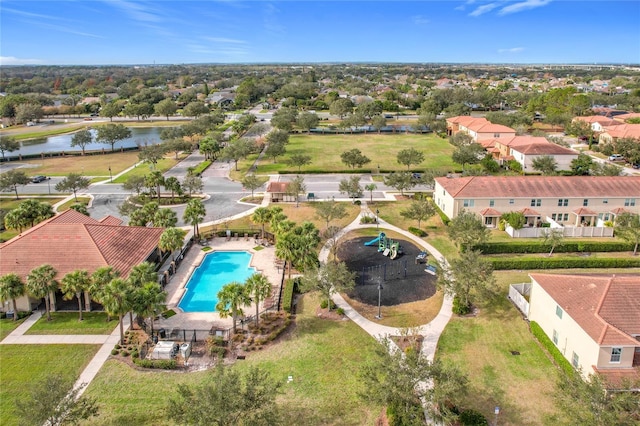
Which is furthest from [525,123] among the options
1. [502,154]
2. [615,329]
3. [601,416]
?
[601,416]

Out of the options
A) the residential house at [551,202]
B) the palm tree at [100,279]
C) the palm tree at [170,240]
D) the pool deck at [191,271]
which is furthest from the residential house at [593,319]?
the palm tree at [100,279]

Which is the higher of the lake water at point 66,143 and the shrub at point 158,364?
the lake water at point 66,143

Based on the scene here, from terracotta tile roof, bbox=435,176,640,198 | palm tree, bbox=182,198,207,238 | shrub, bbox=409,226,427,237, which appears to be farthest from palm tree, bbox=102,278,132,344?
terracotta tile roof, bbox=435,176,640,198

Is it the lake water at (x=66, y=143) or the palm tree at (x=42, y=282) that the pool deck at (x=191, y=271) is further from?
the lake water at (x=66, y=143)

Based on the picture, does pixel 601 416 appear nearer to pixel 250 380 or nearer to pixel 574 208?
pixel 250 380

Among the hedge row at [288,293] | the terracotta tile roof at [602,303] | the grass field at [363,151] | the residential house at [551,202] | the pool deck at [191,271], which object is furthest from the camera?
the grass field at [363,151]

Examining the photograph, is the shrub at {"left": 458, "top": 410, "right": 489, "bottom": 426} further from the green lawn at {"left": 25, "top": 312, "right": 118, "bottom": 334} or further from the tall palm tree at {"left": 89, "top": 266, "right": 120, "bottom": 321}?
the green lawn at {"left": 25, "top": 312, "right": 118, "bottom": 334}
